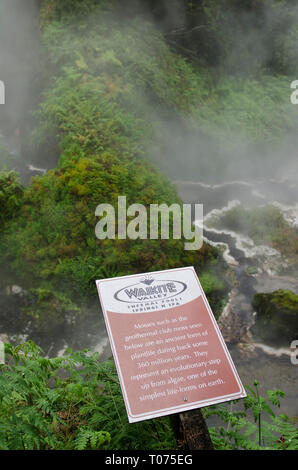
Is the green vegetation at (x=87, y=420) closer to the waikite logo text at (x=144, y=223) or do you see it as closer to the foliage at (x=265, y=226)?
the waikite logo text at (x=144, y=223)

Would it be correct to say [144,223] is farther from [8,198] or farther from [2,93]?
[2,93]

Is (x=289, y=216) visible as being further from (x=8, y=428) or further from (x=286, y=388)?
(x=8, y=428)

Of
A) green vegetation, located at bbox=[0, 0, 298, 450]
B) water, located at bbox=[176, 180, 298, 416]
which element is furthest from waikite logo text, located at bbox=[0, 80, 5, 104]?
water, located at bbox=[176, 180, 298, 416]

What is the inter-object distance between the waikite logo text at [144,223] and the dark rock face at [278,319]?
6.53ft

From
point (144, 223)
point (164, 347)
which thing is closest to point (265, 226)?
point (144, 223)

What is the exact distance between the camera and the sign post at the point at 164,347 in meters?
2.71

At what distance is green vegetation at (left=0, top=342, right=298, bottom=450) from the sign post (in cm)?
45

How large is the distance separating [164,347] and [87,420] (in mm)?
1145

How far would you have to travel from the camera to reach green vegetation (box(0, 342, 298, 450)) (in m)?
2.76


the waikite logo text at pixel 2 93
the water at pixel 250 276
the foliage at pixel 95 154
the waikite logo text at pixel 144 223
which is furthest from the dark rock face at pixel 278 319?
the waikite logo text at pixel 2 93

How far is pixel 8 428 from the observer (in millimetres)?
2619

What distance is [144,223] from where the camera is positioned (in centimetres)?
781

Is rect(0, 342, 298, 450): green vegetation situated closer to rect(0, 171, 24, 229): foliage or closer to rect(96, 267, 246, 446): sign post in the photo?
rect(96, 267, 246, 446): sign post
